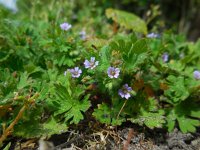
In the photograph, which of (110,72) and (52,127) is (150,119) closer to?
(110,72)

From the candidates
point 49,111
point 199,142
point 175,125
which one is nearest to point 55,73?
point 49,111

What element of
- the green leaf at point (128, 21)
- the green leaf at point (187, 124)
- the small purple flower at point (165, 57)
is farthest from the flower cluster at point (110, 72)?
the green leaf at point (128, 21)

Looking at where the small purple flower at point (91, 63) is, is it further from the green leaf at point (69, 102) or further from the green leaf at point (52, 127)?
the green leaf at point (52, 127)

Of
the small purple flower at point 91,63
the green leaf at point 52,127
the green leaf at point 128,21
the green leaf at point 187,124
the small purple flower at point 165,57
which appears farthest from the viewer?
the green leaf at point 128,21

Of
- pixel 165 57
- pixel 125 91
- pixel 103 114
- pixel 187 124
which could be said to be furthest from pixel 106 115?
pixel 165 57

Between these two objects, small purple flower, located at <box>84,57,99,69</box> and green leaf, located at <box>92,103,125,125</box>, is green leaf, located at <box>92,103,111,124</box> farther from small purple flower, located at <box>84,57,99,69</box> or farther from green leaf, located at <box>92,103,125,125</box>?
small purple flower, located at <box>84,57,99,69</box>

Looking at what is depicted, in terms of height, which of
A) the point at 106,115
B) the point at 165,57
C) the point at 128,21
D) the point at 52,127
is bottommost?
the point at 52,127

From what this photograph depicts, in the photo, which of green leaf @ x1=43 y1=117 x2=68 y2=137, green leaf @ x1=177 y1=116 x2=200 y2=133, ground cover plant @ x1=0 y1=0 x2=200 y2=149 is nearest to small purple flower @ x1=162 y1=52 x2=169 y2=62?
ground cover plant @ x1=0 y1=0 x2=200 y2=149

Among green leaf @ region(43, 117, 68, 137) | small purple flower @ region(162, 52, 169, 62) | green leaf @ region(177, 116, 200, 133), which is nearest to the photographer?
green leaf @ region(43, 117, 68, 137)

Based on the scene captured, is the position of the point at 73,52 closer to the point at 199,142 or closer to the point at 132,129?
the point at 132,129
